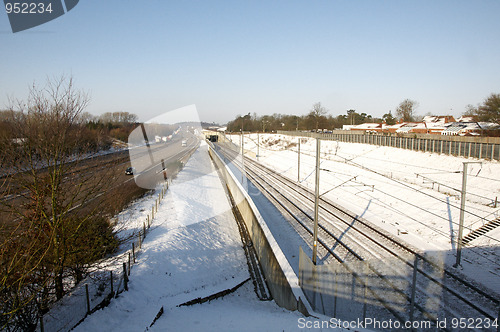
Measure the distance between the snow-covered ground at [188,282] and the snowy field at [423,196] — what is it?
21.6 feet

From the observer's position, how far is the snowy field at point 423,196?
37.9 ft

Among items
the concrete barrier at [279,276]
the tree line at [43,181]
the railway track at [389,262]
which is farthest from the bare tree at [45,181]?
the railway track at [389,262]

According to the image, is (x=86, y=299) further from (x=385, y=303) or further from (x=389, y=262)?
(x=389, y=262)

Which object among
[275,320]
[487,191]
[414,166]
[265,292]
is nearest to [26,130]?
[275,320]

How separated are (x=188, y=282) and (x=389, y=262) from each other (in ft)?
24.3

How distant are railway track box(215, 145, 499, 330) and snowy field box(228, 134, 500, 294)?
35.8 inches

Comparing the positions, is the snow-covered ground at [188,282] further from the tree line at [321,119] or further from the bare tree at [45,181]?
the tree line at [321,119]

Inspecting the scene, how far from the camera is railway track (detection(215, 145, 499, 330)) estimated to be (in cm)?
758

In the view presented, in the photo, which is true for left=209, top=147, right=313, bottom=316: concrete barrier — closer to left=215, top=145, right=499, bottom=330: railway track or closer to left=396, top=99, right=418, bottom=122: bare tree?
left=215, top=145, right=499, bottom=330: railway track

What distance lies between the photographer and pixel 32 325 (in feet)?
21.7

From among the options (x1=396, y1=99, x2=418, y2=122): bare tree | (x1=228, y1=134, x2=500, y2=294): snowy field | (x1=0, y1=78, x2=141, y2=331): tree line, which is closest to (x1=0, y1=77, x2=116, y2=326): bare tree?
(x1=0, y1=78, x2=141, y2=331): tree line

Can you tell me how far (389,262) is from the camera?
10.2 meters

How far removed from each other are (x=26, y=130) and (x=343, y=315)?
9.43 m

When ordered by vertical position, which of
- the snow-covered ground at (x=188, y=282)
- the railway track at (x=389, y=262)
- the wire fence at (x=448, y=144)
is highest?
the wire fence at (x=448, y=144)
